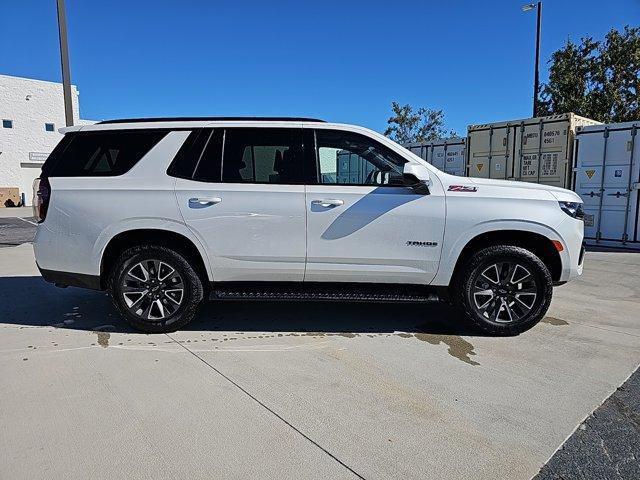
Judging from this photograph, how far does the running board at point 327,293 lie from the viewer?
412cm

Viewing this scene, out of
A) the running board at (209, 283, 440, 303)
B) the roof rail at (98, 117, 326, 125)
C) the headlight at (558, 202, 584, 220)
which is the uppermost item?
the roof rail at (98, 117, 326, 125)

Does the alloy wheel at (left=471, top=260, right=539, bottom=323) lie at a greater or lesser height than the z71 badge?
lesser

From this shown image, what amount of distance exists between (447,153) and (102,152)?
1104 centimetres

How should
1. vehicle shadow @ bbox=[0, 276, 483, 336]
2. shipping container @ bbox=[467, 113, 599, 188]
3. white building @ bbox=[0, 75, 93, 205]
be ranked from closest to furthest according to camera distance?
1. vehicle shadow @ bbox=[0, 276, 483, 336]
2. shipping container @ bbox=[467, 113, 599, 188]
3. white building @ bbox=[0, 75, 93, 205]

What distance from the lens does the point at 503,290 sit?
4184 mm

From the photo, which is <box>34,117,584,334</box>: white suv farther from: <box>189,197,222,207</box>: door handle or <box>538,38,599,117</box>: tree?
<box>538,38,599,117</box>: tree

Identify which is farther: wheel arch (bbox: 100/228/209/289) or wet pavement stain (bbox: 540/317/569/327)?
wet pavement stain (bbox: 540/317/569/327)

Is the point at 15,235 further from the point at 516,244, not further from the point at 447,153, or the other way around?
the point at 516,244

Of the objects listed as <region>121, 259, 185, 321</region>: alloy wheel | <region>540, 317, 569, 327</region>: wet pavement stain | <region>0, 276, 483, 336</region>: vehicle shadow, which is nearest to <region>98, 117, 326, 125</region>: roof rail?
<region>121, 259, 185, 321</region>: alloy wheel

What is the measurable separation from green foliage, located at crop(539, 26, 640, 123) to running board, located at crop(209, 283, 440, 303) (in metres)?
19.4

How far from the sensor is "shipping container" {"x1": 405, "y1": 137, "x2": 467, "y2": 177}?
1309 centimetres

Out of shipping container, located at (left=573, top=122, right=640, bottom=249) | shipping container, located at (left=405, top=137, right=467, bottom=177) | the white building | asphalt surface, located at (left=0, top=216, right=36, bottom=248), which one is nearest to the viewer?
shipping container, located at (left=573, top=122, right=640, bottom=249)

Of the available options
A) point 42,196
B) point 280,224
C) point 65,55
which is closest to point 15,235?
point 65,55

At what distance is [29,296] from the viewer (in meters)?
5.65
